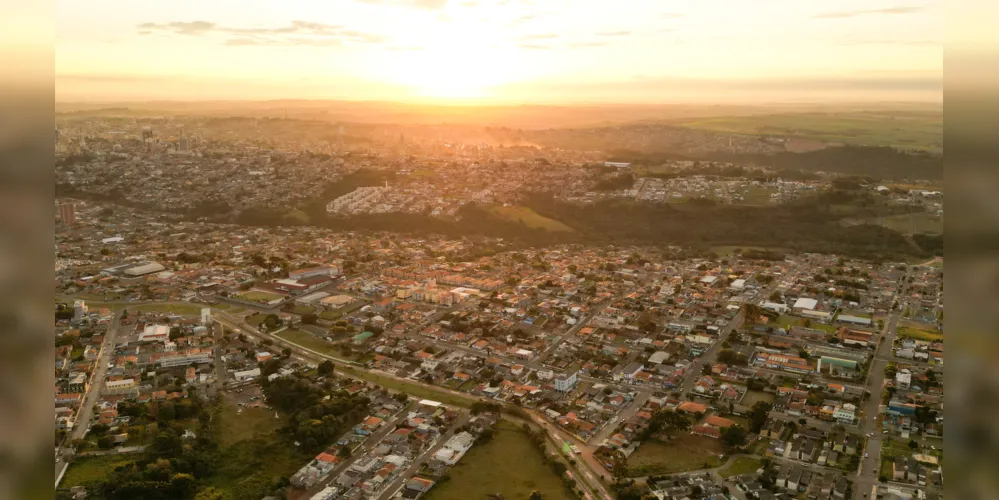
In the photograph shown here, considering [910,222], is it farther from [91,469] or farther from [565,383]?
[91,469]

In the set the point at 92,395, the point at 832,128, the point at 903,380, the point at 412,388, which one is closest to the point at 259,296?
the point at 92,395

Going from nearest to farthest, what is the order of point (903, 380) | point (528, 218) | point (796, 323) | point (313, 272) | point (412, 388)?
point (903, 380) < point (412, 388) < point (796, 323) < point (313, 272) < point (528, 218)

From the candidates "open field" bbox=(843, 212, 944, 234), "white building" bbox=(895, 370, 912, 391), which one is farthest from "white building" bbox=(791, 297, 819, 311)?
"open field" bbox=(843, 212, 944, 234)

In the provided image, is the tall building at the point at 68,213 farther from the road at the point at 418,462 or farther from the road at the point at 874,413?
the road at the point at 874,413

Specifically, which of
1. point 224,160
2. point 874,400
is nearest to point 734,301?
point 874,400

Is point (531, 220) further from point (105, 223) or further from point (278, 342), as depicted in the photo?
point (105, 223)

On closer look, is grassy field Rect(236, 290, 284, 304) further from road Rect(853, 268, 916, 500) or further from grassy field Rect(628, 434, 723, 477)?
road Rect(853, 268, 916, 500)

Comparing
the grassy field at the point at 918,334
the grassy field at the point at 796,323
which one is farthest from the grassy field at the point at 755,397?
the grassy field at the point at 918,334
